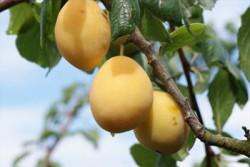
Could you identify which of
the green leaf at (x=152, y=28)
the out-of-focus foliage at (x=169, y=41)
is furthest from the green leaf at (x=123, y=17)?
the green leaf at (x=152, y=28)

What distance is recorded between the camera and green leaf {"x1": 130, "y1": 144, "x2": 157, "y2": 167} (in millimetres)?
1335

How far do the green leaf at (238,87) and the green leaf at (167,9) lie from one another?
68cm

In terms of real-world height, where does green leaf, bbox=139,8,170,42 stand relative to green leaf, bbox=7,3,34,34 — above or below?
above

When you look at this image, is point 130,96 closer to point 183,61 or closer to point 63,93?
point 183,61

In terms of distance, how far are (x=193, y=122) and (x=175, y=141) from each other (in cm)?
7

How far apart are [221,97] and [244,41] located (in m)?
0.28

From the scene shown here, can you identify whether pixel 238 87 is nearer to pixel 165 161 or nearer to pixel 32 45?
pixel 165 161

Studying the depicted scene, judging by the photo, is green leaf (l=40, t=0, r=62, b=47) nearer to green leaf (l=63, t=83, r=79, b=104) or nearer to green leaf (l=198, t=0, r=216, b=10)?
green leaf (l=198, t=0, r=216, b=10)

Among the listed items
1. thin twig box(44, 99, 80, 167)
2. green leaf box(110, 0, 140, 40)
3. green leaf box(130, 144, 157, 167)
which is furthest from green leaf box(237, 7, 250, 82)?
thin twig box(44, 99, 80, 167)

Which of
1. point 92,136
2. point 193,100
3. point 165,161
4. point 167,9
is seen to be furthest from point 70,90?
point 167,9

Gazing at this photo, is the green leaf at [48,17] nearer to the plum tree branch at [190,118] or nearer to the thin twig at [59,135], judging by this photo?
the plum tree branch at [190,118]

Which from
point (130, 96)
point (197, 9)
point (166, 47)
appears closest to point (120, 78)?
point (130, 96)

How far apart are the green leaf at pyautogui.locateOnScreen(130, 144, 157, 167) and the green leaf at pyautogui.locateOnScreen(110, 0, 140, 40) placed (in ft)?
2.11

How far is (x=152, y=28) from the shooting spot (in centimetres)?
95
